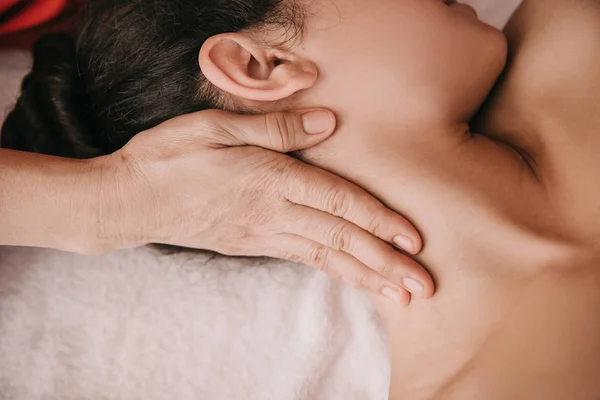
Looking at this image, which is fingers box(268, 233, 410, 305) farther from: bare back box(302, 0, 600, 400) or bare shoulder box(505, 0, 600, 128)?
bare shoulder box(505, 0, 600, 128)

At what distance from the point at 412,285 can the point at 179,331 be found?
1.40 feet

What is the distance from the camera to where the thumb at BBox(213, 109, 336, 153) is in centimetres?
76

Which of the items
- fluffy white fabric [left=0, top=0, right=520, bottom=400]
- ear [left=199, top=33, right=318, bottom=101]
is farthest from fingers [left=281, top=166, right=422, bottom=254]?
fluffy white fabric [left=0, top=0, right=520, bottom=400]

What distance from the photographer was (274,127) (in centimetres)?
76

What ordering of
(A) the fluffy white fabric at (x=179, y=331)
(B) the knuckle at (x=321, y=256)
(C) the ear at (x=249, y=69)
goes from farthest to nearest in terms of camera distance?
(A) the fluffy white fabric at (x=179, y=331), (B) the knuckle at (x=321, y=256), (C) the ear at (x=249, y=69)

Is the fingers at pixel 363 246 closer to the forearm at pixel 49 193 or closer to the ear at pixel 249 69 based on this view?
the ear at pixel 249 69

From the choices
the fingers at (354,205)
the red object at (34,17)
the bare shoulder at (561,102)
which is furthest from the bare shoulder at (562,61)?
the red object at (34,17)

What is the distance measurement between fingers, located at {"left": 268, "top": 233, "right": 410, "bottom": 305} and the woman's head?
0.20 m

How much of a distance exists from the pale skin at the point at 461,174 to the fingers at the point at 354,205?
0.03 m

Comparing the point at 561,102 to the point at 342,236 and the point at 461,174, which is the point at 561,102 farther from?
the point at 342,236

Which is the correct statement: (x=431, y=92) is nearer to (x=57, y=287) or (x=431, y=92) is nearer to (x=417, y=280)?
(x=417, y=280)

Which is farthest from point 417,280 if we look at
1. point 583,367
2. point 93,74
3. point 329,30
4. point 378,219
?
point 93,74

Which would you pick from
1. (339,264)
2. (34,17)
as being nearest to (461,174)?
(339,264)

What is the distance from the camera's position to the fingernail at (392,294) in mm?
828
